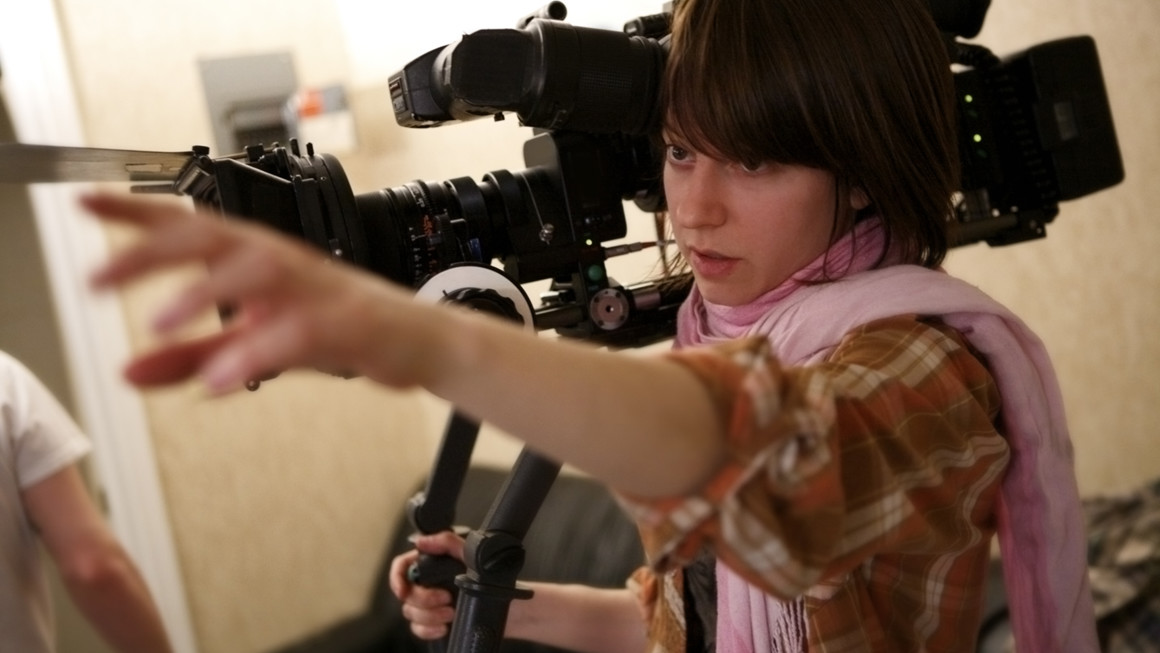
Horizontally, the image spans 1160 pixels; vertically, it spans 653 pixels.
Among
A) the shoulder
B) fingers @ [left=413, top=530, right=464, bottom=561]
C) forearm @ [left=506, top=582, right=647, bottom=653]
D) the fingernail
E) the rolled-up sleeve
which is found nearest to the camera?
the fingernail

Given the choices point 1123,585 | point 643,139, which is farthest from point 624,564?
point 643,139

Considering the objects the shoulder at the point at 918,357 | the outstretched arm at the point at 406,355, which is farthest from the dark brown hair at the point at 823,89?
the outstretched arm at the point at 406,355

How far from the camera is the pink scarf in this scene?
0.66 m

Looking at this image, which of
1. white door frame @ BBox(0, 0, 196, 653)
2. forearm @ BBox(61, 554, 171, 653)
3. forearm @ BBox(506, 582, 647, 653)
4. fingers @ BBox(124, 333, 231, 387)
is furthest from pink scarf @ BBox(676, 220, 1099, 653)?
white door frame @ BBox(0, 0, 196, 653)

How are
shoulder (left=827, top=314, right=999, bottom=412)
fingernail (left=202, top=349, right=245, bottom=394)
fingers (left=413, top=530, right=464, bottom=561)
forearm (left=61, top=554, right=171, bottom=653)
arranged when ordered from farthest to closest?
forearm (left=61, top=554, right=171, bottom=653)
fingers (left=413, top=530, right=464, bottom=561)
shoulder (left=827, top=314, right=999, bottom=412)
fingernail (left=202, top=349, right=245, bottom=394)

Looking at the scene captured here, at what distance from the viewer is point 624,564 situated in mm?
1816

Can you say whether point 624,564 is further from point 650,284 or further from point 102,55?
point 102,55

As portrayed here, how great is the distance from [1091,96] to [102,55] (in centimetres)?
173

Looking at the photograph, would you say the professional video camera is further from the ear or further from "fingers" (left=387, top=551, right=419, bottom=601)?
"fingers" (left=387, top=551, right=419, bottom=601)

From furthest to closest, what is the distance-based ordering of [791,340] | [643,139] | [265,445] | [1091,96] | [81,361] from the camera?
[265,445] < [81,361] < [1091,96] < [643,139] < [791,340]

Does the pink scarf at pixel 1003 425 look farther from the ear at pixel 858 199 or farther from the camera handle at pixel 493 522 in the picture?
the camera handle at pixel 493 522

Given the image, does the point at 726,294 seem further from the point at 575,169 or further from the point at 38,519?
the point at 38,519

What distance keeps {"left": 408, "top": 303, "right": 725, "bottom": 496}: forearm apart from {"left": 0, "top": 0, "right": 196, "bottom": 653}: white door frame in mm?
1553

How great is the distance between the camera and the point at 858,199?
0.72m
